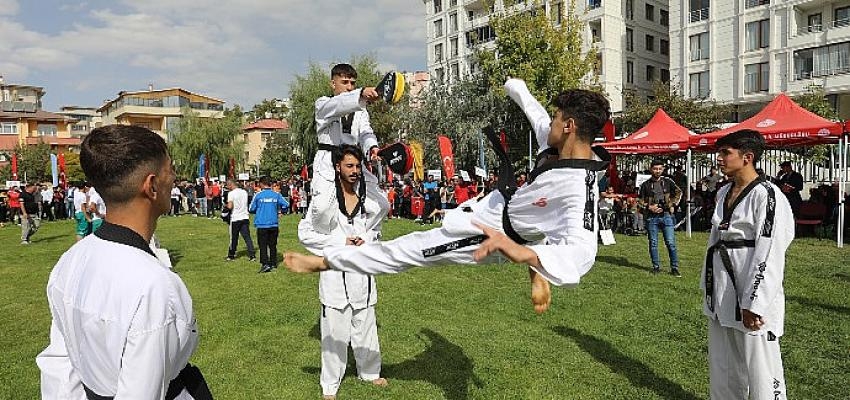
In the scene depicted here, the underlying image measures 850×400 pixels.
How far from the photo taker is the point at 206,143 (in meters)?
57.4

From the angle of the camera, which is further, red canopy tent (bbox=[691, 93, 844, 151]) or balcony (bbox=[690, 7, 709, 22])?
balcony (bbox=[690, 7, 709, 22])

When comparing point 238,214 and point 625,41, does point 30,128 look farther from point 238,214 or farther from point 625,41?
point 238,214

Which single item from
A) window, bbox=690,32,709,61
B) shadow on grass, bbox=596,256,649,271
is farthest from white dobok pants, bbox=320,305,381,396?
window, bbox=690,32,709,61

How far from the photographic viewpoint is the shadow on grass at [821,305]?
8.48m

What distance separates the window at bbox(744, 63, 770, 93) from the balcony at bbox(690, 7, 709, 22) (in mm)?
4948

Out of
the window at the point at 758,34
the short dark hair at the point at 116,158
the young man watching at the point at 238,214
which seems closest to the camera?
the short dark hair at the point at 116,158

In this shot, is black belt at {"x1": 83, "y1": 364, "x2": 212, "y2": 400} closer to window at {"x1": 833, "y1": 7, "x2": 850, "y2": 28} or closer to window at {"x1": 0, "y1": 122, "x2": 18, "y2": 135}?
window at {"x1": 833, "y1": 7, "x2": 850, "y2": 28}

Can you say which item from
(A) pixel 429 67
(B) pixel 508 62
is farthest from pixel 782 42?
(A) pixel 429 67

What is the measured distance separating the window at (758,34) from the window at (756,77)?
126cm

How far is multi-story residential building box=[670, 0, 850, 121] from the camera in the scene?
113 ft

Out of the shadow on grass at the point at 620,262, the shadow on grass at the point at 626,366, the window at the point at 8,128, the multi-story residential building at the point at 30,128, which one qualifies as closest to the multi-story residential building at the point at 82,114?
the multi-story residential building at the point at 30,128

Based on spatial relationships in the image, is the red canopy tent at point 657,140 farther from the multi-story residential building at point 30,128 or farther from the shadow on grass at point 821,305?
the multi-story residential building at point 30,128

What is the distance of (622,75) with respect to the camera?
47.4 metres

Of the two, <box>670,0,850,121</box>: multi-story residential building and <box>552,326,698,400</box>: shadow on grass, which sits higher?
<box>670,0,850,121</box>: multi-story residential building
